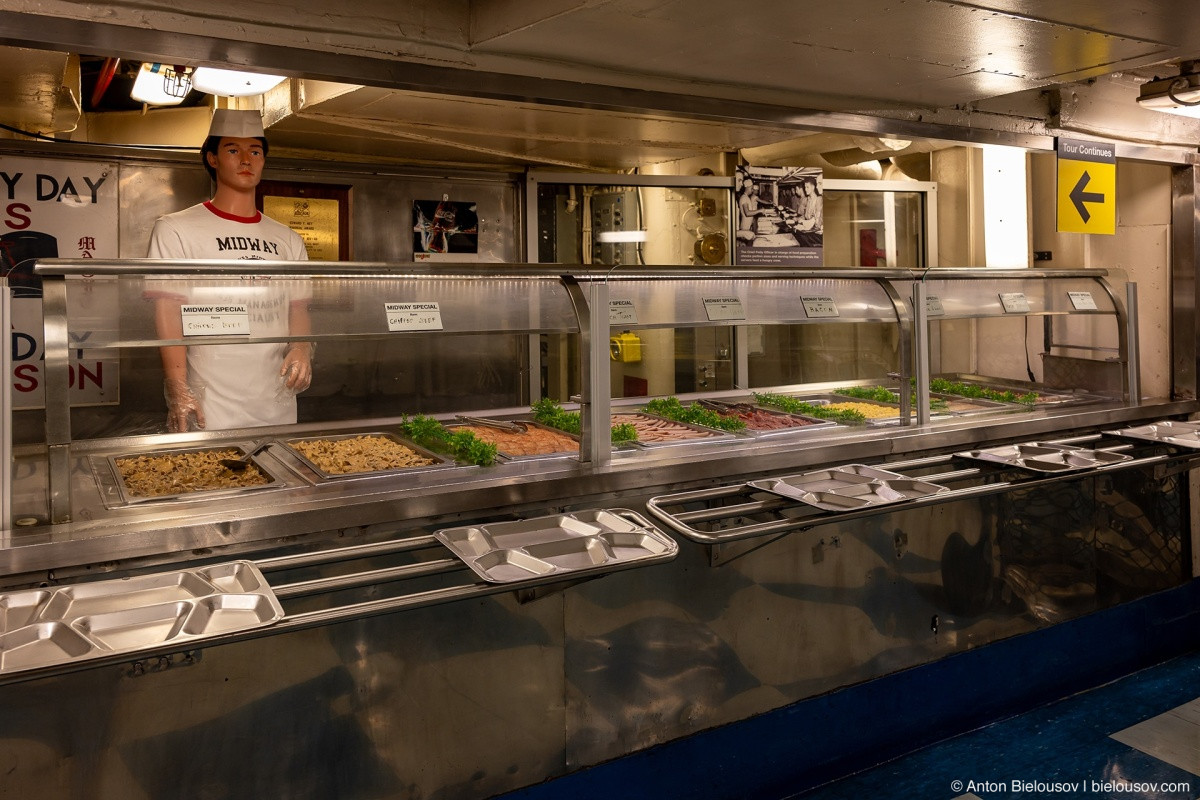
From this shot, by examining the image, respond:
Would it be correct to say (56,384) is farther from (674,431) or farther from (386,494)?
(674,431)

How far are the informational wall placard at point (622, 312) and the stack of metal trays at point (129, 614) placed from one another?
148cm

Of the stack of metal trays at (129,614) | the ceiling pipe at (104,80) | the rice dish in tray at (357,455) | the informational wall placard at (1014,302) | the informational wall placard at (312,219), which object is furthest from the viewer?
the informational wall placard at (312,219)

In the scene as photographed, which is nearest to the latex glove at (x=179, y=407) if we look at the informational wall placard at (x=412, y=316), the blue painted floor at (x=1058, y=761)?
the informational wall placard at (x=412, y=316)

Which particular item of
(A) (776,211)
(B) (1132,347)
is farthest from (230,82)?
(B) (1132,347)

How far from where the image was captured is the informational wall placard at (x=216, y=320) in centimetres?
246

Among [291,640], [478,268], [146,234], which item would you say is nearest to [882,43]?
[478,268]

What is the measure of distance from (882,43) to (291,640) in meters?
2.50

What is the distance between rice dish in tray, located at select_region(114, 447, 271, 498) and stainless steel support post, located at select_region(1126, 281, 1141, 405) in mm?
3835

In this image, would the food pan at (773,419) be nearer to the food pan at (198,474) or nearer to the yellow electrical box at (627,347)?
the food pan at (198,474)

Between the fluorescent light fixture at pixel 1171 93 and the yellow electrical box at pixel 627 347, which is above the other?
the fluorescent light fixture at pixel 1171 93

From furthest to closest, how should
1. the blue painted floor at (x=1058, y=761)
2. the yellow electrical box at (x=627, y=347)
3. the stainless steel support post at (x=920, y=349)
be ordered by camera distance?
the yellow electrical box at (x=627, y=347), the stainless steel support post at (x=920, y=349), the blue painted floor at (x=1058, y=761)

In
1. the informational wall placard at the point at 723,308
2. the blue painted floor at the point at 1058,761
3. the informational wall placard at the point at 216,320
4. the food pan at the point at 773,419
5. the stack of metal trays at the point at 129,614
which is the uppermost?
the informational wall placard at the point at 723,308

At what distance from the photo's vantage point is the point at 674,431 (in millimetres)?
3580

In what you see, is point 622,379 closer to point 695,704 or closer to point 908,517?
point 908,517
